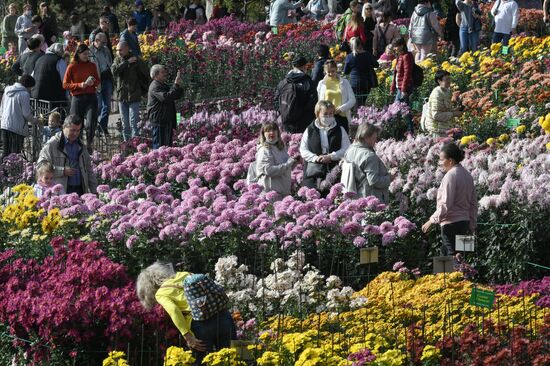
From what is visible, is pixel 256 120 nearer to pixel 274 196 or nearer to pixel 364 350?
pixel 274 196

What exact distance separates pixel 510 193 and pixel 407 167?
7.12ft

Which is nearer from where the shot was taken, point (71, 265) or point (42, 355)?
point (42, 355)

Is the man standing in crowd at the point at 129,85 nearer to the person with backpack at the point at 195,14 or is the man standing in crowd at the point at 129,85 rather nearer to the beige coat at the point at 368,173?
the beige coat at the point at 368,173

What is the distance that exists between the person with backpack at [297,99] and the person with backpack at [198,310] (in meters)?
7.30

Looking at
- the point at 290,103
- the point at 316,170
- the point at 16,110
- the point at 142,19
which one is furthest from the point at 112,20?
the point at 316,170

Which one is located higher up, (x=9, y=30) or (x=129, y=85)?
(x=9, y=30)

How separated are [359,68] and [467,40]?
6.41 meters

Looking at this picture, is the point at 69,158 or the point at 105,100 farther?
the point at 105,100

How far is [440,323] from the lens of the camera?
9.16 m

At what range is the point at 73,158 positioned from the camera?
44.5ft

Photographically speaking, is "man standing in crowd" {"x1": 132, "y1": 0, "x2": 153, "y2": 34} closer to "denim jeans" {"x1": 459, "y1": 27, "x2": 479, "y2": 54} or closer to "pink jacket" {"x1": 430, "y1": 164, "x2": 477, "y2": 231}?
"denim jeans" {"x1": 459, "y1": 27, "x2": 479, "y2": 54}

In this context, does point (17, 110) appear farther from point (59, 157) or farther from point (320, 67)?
point (320, 67)

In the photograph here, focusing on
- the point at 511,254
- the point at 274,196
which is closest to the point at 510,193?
the point at 511,254

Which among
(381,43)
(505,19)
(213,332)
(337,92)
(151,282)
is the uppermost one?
(505,19)
